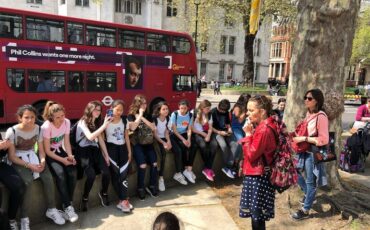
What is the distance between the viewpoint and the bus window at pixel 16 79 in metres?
10.3

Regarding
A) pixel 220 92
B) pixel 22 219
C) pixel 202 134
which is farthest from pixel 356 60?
pixel 22 219

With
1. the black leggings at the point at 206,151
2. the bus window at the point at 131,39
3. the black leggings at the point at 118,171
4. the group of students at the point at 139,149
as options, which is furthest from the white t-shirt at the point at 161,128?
the bus window at the point at 131,39

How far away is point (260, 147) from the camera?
3213 millimetres

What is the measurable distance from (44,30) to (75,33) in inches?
41.0

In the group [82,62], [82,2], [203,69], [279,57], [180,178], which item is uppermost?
[82,2]

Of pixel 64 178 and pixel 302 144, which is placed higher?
pixel 302 144

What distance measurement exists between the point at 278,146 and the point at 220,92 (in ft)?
84.3

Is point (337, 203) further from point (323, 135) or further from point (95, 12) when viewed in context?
point (95, 12)

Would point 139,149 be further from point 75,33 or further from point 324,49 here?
point 75,33

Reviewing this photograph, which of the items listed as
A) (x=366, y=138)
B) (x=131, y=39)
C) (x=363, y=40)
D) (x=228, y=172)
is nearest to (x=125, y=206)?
(x=228, y=172)

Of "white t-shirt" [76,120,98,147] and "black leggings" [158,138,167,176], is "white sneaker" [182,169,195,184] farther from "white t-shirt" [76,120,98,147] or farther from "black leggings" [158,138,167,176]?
"white t-shirt" [76,120,98,147]

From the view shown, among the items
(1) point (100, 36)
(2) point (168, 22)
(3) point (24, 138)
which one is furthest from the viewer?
(2) point (168, 22)

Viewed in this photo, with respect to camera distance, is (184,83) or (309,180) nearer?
(309,180)

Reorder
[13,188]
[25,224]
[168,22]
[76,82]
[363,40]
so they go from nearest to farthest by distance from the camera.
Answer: [13,188], [25,224], [76,82], [168,22], [363,40]
